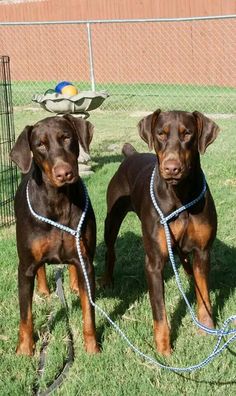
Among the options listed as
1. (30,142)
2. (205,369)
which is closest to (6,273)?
(30,142)

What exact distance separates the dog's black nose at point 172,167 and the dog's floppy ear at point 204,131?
330 millimetres

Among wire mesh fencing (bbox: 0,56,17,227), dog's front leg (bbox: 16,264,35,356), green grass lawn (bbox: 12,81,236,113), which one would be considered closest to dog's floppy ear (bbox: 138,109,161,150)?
dog's front leg (bbox: 16,264,35,356)

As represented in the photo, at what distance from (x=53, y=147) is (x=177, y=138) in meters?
0.77

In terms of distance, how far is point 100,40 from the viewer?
19469 millimetres

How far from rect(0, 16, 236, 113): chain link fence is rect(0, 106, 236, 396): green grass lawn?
10.6 m

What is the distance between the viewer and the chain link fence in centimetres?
1753

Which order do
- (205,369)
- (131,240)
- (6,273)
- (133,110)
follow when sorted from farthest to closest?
(133,110)
(131,240)
(6,273)
(205,369)

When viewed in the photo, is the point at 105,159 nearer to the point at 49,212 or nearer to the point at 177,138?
the point at 49,212

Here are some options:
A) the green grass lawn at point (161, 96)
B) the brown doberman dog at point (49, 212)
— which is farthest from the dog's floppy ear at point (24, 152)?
the green grass lawn at point (161, 96)

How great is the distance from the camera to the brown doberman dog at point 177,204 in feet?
11.8

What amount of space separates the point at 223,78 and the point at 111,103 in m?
3.94

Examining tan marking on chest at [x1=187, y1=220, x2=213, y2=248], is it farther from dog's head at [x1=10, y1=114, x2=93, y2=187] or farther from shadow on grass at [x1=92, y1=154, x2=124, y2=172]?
shadow on grass at [x1=92, y1=154, x2=124, y2=172]

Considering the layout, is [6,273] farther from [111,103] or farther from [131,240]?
[111,103]

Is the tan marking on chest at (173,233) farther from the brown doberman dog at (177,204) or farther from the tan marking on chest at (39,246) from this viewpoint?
the tan marking on chest at (39,246)
